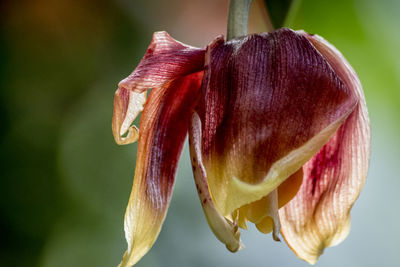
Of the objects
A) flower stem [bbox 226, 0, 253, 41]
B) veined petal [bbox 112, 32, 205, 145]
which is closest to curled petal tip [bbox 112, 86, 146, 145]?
veined petal [bbox 112, 32, 205, 145]

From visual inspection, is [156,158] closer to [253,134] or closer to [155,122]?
[155,122]

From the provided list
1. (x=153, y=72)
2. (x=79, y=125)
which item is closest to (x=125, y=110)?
(x=153, y=72)

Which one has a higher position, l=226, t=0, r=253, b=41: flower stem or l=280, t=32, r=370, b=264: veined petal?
l=226, t=0, r=253, b=41: flower stem

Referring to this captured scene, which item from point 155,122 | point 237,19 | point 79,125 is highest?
point 237,19

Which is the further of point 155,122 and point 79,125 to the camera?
point 79,125

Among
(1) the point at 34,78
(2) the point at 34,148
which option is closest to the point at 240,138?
(2) the point at 34,148

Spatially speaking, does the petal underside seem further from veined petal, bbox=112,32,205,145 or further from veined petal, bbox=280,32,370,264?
veined petal, bbox=280,32,370,264

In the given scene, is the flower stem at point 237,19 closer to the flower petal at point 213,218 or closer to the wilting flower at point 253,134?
the wilting flower at point 253,134
